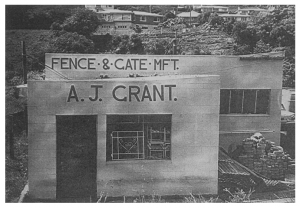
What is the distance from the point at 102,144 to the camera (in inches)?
288

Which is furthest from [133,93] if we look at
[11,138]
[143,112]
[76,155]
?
[11,138]

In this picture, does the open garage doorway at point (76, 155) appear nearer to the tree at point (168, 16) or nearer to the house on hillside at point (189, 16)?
the tree at point (168, 16)

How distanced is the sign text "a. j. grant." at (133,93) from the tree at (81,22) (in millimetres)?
1296

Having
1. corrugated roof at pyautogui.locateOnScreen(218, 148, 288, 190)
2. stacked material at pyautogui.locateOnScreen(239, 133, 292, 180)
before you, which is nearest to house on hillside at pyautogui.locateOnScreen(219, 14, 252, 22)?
stacked material at pyautogui.locateOnScreen(239, 133, 292, 180)

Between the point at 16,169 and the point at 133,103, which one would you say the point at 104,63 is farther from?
the point at 16,169

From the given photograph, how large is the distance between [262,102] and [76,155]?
469 centimetres

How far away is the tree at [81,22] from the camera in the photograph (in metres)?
7.38

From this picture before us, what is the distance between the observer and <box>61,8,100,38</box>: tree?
7.38m

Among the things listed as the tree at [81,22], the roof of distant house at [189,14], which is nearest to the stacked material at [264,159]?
the roof of distant house at [189,14]

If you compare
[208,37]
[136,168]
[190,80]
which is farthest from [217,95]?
[136,168]

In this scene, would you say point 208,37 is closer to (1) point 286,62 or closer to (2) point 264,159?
(1) point 286,62

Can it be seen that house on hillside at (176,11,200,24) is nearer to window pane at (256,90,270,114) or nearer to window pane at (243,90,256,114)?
window pane at (243,90,256,114)

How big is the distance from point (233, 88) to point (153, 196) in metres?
3.25

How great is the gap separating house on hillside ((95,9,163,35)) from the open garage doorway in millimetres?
2042
